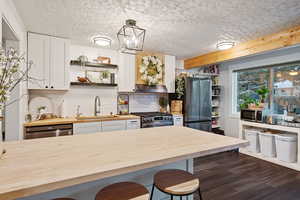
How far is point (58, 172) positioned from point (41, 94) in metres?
2.90

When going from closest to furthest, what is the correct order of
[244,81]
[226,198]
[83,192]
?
[83,192] → [226,198] → [244,81]

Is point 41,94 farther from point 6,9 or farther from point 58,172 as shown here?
point 58,172

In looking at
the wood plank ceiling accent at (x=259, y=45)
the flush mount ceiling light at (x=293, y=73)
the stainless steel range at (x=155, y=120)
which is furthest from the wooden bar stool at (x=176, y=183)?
the flush mount ceiling light at (x=293, y=73)

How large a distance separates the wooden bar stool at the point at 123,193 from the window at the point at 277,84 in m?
3.77

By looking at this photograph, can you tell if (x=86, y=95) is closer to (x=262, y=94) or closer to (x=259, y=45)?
(x=259, y=45)

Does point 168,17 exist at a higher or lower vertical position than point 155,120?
higher

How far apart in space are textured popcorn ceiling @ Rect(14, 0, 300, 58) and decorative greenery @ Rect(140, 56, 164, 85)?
2.87 ft

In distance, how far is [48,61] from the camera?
2955mm

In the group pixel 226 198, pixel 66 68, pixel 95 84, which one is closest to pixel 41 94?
pixel 66 68

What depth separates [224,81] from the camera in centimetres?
496

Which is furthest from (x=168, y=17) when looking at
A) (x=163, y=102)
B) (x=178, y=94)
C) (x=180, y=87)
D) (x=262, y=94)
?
(x=262, y=94)

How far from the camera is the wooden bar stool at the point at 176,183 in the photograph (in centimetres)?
116

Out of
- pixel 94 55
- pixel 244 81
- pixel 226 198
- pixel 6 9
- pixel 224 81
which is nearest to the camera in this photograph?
pixel 6 9

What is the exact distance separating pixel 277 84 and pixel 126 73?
3566 mm
